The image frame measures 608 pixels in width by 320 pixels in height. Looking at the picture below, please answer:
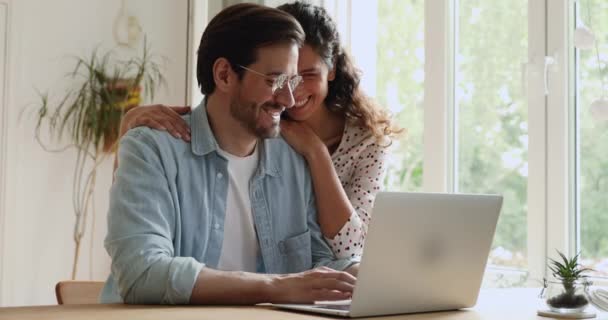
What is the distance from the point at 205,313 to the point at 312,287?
23cm

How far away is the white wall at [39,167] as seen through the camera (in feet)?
12.2

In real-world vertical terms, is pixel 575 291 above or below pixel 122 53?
below

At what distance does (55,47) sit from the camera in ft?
12.7

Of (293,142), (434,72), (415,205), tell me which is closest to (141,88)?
(434,72)

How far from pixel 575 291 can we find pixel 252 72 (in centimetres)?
83

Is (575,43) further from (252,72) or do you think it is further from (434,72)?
(252,72)

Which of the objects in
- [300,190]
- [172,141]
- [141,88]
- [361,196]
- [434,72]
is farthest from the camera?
[141,88]

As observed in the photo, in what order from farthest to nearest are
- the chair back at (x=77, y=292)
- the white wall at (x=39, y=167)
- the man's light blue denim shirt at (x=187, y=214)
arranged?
the white wall at (x=39, y=167)
the chair back at (x=77, y=292)
the man's light blue denim shirt at (x=187, y=214)

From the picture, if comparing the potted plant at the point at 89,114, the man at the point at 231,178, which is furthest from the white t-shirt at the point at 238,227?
the potted plant at the point at 89,114

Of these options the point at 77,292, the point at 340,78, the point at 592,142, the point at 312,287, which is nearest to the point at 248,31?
the point at 340,78

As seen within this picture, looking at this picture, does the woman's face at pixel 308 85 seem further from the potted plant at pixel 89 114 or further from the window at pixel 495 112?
the potted plant at pixel 89 114

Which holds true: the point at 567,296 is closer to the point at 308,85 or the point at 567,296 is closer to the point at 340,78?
the point at 308,85

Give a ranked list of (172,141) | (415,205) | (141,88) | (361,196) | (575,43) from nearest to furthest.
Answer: (415,205), (172,141), (361,196), (575,43), (141,88)

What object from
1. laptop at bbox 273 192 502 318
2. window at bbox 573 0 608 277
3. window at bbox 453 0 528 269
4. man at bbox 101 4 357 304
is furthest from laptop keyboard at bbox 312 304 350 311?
window at bbox 453 0 528 269
